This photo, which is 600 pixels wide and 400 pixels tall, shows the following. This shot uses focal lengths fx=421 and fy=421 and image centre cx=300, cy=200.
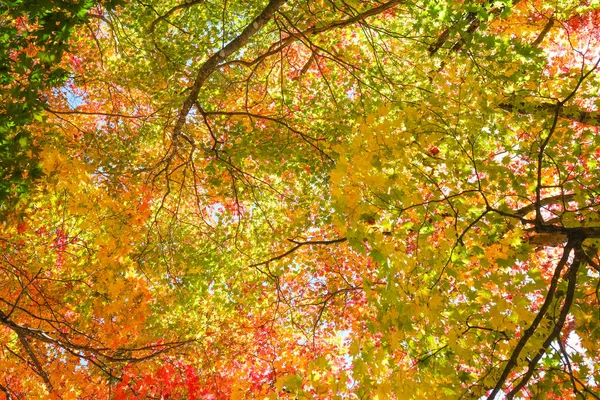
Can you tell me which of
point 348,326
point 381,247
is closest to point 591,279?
point 381,247

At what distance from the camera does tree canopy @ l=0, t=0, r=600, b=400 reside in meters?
2.87

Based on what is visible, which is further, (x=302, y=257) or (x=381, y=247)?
(x=302, y=257)

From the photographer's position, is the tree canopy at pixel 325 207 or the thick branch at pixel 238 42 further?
the thick branch at pixel 238 42

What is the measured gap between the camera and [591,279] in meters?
3.02

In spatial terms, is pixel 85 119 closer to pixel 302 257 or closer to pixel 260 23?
pixel 302 257

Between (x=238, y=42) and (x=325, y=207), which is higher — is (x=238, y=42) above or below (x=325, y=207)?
above

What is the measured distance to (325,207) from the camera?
600 cm

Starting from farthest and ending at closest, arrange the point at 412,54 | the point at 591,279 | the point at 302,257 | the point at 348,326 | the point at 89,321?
the point at 348,326 < the point at 302,257 < the point at 412,54 < the point at 89,321 < the point at 591,279

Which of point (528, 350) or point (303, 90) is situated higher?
point (303, 90)

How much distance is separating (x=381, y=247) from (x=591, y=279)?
159 cm

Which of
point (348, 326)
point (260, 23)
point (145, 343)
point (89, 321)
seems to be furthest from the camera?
point (348, 326)

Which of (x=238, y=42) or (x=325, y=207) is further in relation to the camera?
(x=325, y=207)

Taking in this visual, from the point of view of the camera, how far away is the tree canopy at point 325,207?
2.87 m

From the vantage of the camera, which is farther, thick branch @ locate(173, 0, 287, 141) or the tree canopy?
thick branch @ locate(173, 0, 287, 141)
